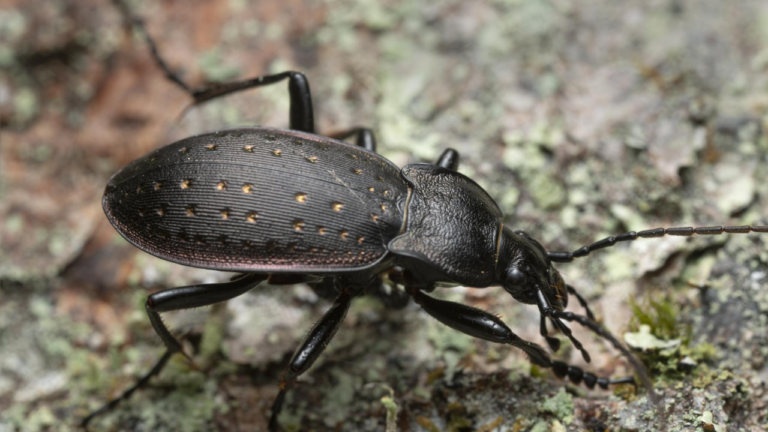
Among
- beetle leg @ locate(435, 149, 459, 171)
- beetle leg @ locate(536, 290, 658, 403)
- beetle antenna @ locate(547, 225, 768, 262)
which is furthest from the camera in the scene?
beetle leg @ locate(435, 149, 459, 171)

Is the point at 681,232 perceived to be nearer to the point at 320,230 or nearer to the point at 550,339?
the point at 550,339

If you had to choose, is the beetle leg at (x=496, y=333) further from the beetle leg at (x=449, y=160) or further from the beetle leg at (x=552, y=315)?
the beetle leg at (x=449, y=160)

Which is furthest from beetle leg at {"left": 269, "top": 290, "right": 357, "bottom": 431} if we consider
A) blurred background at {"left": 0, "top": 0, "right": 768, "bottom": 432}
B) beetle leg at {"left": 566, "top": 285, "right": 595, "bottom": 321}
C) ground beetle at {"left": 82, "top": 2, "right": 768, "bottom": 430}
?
beetle leg at {"left": 566, "top": 285, "right": 595, "bottom": 321}

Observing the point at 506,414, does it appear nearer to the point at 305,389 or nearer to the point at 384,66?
the point at 305,389

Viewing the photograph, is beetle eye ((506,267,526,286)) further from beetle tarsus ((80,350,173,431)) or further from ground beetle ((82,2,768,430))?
beetle tarsus ((80,350,173,431))

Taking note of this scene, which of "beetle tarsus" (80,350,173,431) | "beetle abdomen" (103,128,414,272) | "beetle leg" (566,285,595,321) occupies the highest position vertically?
"beetle leg" (566,285,595,321)

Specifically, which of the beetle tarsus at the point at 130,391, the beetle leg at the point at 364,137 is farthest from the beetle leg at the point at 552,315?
the beetle tarsus at the point at 130,391

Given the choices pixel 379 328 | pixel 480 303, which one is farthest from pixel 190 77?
pixel 480 303
